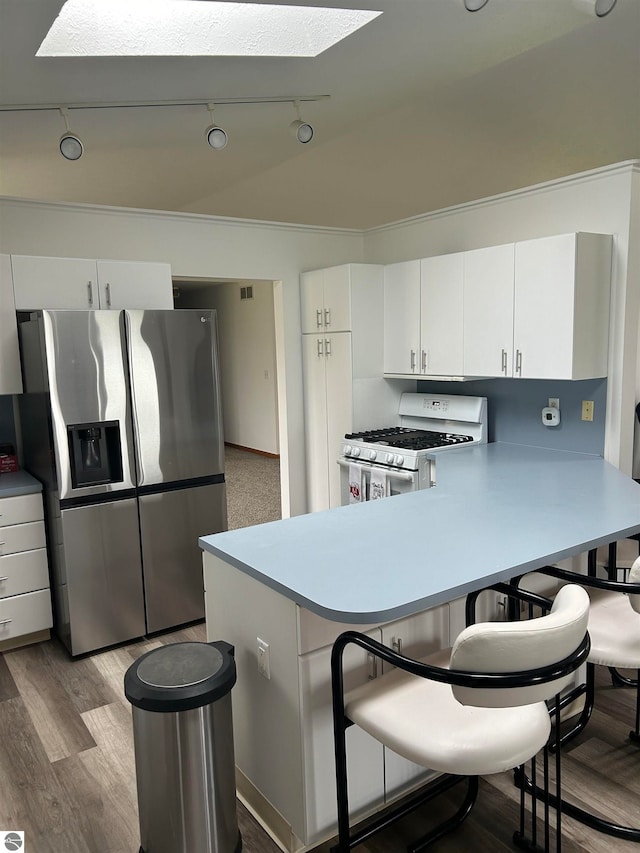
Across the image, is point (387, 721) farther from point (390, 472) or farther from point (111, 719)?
point (390, 472)

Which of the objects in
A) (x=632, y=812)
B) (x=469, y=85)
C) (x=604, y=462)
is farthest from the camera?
(x=469, y=85)

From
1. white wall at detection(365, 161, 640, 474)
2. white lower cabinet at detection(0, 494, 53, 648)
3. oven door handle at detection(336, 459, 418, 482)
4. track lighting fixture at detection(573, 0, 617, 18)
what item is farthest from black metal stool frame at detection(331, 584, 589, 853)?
track lighting fixture at detection(573, 0, 617, 18)

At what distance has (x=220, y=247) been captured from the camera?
442 centimetres

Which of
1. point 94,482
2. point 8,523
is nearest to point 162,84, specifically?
point 94,482

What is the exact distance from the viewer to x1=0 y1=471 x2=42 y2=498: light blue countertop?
3217 mm

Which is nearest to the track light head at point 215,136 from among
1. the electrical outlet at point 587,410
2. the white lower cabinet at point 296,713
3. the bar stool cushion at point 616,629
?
the white lower cabinet at point 296,713

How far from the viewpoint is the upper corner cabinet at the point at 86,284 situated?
10.9 feet

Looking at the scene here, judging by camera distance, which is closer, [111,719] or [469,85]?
[111,719]

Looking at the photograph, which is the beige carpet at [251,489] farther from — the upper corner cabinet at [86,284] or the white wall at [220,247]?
the upper corner cabinet at [86,284]

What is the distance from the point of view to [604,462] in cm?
336

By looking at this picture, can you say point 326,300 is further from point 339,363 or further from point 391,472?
point 391,472

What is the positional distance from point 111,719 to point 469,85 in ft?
12.4

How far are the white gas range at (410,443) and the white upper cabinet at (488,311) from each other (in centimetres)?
42

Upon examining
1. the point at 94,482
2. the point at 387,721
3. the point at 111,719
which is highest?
the point at 94,482
